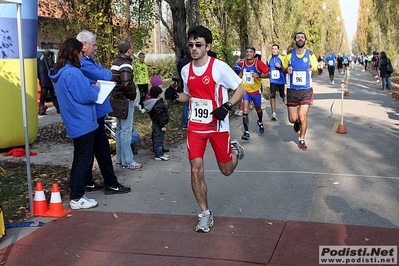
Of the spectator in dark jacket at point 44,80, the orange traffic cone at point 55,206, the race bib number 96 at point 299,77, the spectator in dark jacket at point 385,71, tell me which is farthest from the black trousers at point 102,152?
the spectator in dark jacket at point 385,71

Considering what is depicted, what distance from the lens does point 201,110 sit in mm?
5746

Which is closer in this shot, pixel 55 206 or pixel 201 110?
pixel 201 110

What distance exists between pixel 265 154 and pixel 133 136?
2466 millimetres

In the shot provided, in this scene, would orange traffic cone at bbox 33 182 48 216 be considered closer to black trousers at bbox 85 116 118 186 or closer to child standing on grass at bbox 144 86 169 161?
black trousers at bbox 85 116 118 186

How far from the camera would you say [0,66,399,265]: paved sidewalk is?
501cm

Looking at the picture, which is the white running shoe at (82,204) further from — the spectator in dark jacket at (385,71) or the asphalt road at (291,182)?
the spectator in dark jacket at (385,71)

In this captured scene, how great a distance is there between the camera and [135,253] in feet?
16.5

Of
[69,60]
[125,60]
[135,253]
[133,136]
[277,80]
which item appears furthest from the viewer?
[277,80]

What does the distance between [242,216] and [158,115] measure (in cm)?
378

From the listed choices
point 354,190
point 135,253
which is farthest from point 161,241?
point 354,190

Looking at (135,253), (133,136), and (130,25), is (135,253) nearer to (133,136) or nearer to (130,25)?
(133,136)

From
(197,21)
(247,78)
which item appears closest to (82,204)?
(247,78)

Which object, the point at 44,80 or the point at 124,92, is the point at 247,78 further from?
the point at 44,80

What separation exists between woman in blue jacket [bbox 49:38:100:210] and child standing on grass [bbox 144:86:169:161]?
2824 mm
